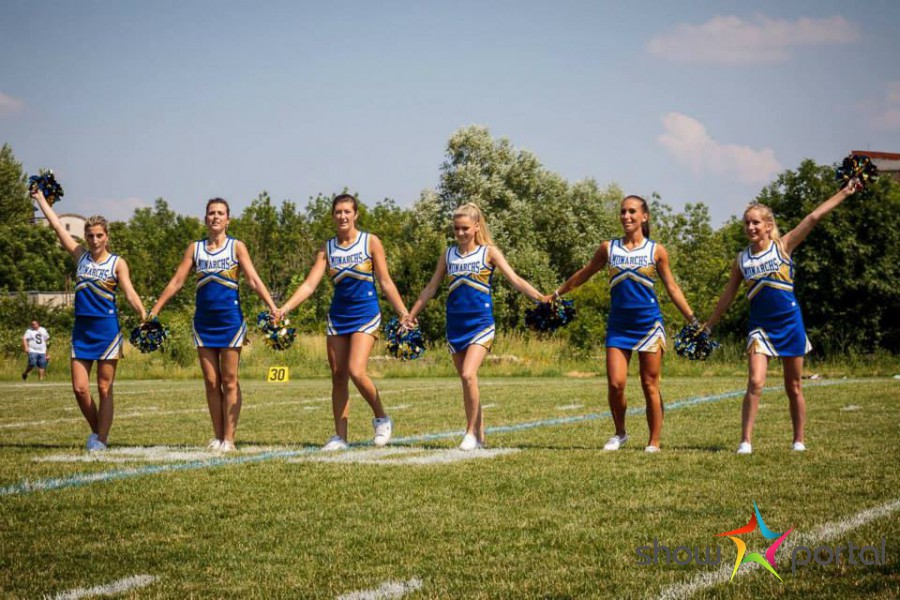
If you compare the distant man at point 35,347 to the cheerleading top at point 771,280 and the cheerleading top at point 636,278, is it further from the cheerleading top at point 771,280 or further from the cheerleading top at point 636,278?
the cheerleading top at point 771,280

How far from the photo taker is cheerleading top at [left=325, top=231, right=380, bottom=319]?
8484 millimetres

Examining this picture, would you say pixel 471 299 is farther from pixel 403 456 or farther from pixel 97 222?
pixel 97 222

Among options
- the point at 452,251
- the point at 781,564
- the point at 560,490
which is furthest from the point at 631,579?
the point at 452,251

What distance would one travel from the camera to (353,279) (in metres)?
8.51

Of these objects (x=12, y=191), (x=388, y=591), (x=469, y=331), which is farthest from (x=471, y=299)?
(x=12, y=191)

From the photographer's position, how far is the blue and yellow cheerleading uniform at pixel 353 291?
8.48m

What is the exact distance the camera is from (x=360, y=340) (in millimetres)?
8430

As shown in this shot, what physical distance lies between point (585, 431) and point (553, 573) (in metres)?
5.91

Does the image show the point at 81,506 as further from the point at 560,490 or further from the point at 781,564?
the point at 781,564

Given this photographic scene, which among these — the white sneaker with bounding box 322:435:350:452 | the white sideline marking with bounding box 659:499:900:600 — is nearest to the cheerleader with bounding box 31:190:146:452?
the white sneaker with bounding box 322:435:350:452

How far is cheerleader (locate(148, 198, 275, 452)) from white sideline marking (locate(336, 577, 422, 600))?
4.77m

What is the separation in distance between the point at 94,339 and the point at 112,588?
5.20 metres

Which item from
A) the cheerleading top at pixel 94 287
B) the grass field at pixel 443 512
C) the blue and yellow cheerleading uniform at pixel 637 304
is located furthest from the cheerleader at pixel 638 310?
the cheerleading top at pixel 94 287

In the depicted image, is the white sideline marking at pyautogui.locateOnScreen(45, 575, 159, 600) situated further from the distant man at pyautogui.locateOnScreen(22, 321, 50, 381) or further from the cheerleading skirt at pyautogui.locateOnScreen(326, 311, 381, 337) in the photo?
the distant man at pyautogui.locateOnScreen(22, 321, 50, 381)
